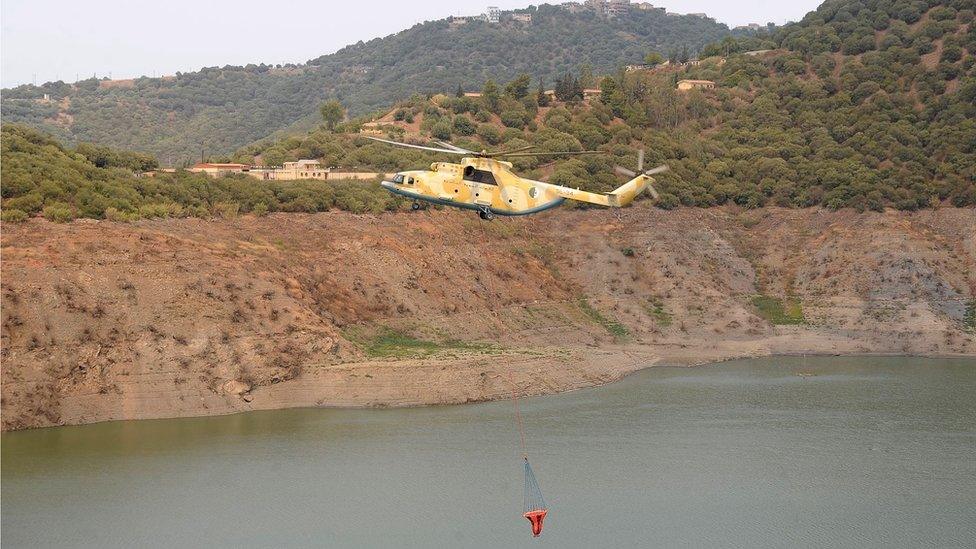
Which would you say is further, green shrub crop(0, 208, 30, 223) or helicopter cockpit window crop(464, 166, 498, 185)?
green shrub crop(0, 208, 30, 223)

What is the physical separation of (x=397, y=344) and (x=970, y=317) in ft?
128

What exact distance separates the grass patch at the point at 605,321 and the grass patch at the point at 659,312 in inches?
109

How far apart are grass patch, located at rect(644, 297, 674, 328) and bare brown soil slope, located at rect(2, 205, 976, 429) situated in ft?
0.96

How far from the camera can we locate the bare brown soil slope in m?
57.5

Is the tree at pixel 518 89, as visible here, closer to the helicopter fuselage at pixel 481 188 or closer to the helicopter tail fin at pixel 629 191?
the helicopter tail fin at pixel 629 191

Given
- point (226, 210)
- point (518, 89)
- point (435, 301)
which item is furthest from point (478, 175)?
point (518, 89)

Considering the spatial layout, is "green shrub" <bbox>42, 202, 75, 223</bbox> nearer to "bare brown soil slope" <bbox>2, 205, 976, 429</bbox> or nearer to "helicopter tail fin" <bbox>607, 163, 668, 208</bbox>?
"bare brown soil slope" <bbox>2, 205, 976, 429</bbox>

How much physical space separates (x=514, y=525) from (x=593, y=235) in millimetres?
46407

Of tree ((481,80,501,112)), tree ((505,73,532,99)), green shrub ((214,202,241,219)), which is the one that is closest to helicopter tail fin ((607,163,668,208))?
green shrub ((214,202,241,219))

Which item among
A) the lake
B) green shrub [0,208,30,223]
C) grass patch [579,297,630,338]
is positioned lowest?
the lake

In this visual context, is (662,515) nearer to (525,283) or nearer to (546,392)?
(546,392)

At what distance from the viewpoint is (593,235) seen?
3469 inches

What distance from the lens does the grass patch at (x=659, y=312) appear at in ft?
261

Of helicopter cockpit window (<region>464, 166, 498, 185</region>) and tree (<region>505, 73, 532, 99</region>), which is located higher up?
tree (<region>505, 73, 532, 99</region>)
